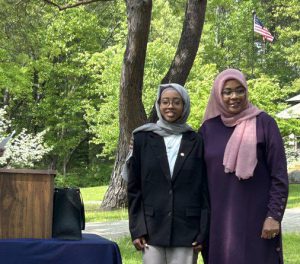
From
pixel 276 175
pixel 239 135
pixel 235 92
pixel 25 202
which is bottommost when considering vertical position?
pixel 25 202

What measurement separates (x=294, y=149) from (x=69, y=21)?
11874 millimetres

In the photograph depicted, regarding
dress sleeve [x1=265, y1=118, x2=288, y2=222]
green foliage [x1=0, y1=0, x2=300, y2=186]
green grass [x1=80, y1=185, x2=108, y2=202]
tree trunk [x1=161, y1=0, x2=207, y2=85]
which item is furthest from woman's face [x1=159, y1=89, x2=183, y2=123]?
green foliage [x1=0, y1=0, x2=300, y2=186]

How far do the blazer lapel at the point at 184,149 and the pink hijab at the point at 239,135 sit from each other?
23 centimetres

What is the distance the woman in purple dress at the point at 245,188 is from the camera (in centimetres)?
402

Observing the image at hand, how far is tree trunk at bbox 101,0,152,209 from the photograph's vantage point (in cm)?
1175

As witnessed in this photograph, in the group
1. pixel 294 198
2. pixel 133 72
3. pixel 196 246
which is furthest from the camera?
pixel 294 198

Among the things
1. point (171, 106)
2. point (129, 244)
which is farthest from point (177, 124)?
point (129, 244)

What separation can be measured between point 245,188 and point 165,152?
1.80 feet

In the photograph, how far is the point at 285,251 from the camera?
338 inches

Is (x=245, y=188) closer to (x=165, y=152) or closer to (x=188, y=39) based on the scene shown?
(x=165, y=152)

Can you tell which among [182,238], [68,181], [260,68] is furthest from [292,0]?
[182,238]

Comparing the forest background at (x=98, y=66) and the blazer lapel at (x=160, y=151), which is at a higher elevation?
the forest background at (x=98, y=66)

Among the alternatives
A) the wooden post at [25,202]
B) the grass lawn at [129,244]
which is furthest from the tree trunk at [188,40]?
the wooden post at [25,202]

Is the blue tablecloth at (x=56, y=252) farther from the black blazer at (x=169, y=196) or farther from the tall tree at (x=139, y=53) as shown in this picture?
the tall tree at (x=139, y=53)
